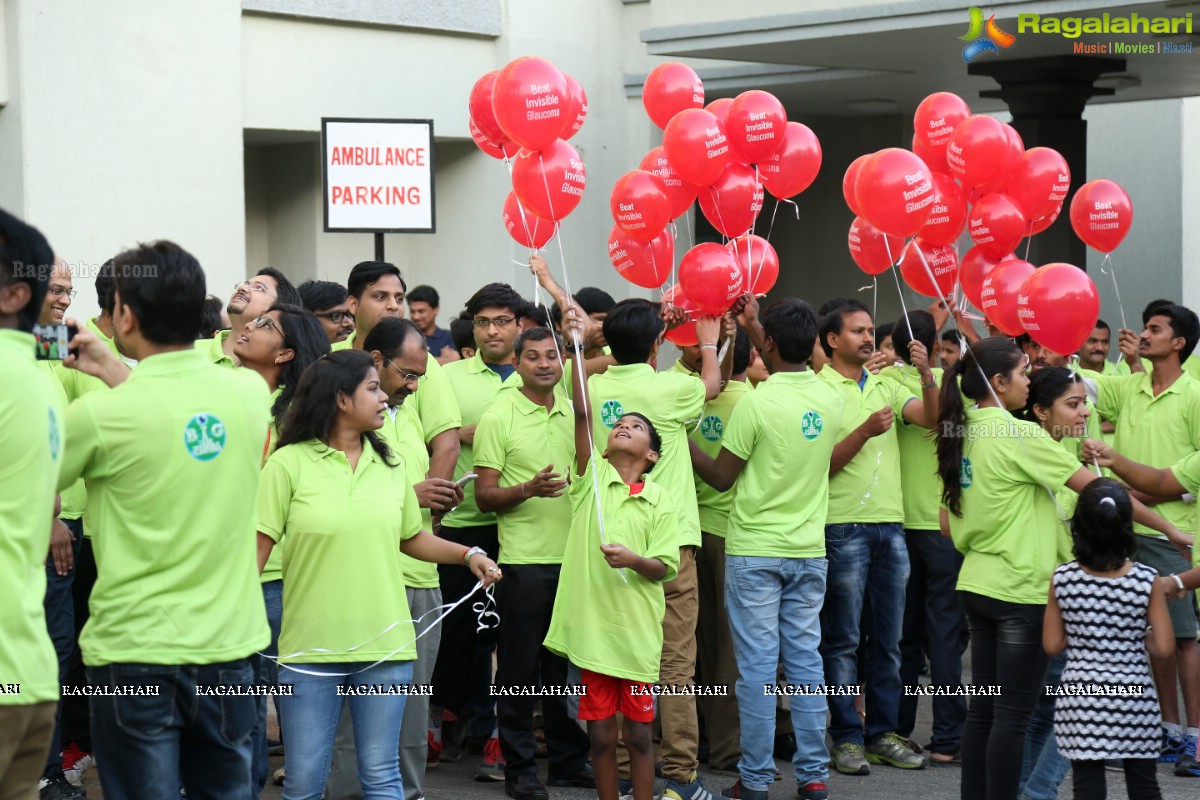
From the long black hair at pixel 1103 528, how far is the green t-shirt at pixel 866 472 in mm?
1826

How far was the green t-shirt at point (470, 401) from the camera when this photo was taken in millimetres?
6941

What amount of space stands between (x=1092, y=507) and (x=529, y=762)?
2.69 metres

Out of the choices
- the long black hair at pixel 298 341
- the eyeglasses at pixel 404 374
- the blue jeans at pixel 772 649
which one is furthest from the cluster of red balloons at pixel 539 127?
the blue jeans at pixel 772 649

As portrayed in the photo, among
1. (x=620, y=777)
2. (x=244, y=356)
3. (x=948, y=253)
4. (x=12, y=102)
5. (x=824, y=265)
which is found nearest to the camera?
(x=244, y=356)

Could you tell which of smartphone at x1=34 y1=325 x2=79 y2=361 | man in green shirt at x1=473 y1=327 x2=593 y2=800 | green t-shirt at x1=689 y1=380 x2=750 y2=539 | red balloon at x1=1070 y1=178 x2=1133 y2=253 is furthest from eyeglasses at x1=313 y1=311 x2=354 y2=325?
red balloon at x1=1070 y1=178 x2=1133 y2=253

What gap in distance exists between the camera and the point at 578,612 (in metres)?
5.74

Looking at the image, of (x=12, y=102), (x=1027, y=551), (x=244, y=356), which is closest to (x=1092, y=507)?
(x=1027, y=551)

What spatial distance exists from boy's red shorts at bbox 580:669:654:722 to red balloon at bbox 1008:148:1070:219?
3.56 metres

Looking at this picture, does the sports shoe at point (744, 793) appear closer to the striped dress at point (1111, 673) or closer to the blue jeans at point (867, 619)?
the blue jeans at point (867, 619)

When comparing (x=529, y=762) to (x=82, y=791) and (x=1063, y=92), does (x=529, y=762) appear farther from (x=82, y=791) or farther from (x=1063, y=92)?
(x=1063, y=92)

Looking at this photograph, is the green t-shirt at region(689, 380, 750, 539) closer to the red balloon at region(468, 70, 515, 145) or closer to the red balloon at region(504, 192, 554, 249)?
the red balloon at region(504, 192, 554, 249)

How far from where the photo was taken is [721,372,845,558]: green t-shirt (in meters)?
6.42

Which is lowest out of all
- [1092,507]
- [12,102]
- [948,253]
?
[1092,507]

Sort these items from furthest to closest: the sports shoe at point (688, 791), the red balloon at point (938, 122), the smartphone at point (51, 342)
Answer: the red balloon at point (938, 122)
the sports shoe at point (688, 791)
the smartphone at point (51, 342)
